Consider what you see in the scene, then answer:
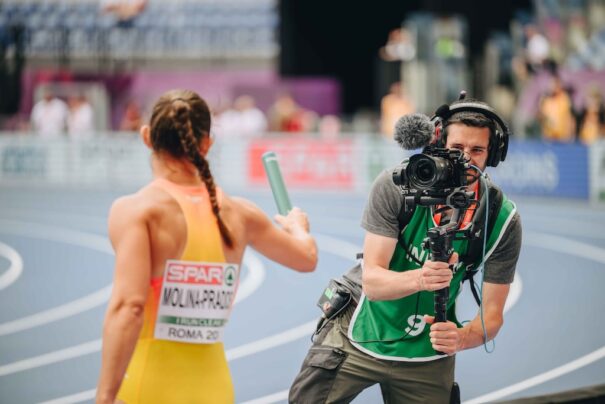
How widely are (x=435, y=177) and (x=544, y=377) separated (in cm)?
469

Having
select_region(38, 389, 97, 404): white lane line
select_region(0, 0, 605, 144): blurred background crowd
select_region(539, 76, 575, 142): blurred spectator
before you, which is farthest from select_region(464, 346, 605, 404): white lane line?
select_region(539, 76, 575, 142): blurred spectator

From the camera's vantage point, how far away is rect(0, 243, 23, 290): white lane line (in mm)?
12061

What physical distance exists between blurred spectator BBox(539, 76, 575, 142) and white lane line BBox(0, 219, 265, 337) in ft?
28.2

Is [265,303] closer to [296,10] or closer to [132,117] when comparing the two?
[132,117]

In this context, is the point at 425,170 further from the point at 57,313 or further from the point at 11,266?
the point at 11,266

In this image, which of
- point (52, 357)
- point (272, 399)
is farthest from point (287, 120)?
point (272, 399)

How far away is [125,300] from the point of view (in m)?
3.28

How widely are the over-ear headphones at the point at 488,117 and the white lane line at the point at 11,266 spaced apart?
27.3ft

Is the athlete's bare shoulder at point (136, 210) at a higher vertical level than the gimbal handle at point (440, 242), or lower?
higher

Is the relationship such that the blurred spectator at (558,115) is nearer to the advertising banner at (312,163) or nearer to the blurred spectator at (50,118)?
the advertising banner at (312,163)

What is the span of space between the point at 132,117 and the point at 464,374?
1854 centimetres

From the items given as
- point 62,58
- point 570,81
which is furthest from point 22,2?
point 570,81

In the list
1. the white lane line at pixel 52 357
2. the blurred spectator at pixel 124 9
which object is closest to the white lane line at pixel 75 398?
the white lane line at pixel 52 357

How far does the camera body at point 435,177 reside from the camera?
150 inches
